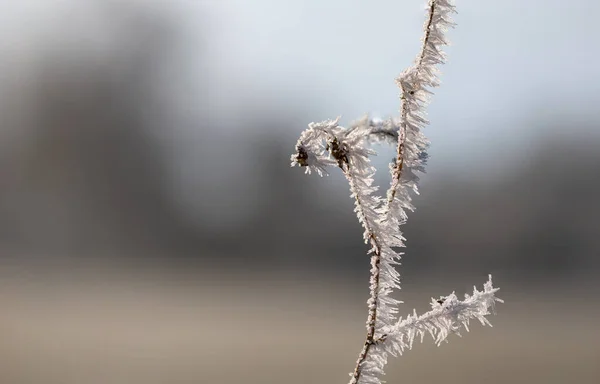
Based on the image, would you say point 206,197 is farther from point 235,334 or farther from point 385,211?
point 385,211

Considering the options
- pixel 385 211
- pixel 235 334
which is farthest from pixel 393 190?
pixel 235 334

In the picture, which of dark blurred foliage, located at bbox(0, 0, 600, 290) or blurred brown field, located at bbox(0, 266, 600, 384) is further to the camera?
dark blurred foliage, located at bbox(0, 0, 600, 290)

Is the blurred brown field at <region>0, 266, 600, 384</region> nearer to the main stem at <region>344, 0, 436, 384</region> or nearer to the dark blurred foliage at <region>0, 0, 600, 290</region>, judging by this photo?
the dark blurred foliage at <region>0, 0, 600, 290</region>

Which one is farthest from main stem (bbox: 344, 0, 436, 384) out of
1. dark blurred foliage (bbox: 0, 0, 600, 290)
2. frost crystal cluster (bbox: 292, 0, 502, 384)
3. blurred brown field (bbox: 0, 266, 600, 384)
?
dark blurred foliage (bbox: 0, 0, 600, 290)

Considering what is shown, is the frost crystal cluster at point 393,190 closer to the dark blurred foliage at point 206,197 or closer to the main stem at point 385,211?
the main stem at point 385,211

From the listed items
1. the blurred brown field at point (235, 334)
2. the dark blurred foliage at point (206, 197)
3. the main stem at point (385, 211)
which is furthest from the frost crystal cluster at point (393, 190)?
the dark blurred foliage at point (206, 197)

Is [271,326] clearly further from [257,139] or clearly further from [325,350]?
[257,139]

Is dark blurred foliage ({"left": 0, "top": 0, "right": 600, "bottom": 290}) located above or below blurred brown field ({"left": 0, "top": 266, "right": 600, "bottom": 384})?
above
